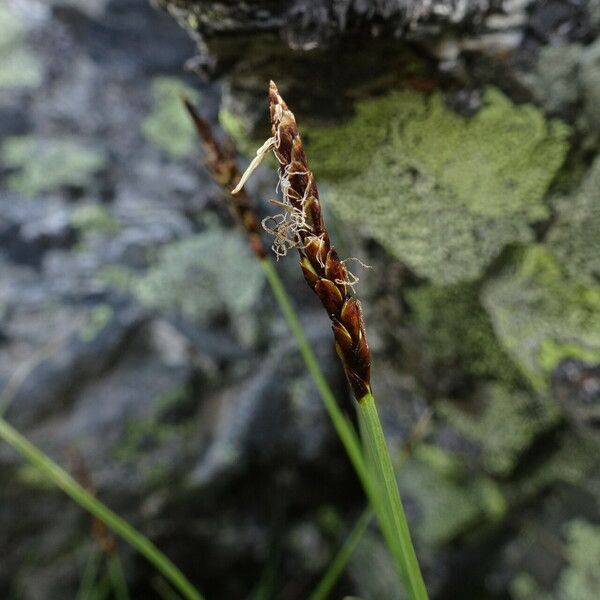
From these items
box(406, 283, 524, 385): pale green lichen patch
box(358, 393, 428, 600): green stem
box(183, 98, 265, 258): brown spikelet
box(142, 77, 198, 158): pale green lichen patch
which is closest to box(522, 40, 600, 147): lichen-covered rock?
box(406, 283, 524, 385): pale green lichen patch

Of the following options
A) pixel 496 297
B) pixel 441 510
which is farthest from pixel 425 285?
pixel 441 510

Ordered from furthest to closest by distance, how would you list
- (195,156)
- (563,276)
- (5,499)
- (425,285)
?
(195,156)
(5,499)
(425,285)
(563,276)

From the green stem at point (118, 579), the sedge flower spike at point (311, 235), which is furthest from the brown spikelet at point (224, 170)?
the green stem at point (118, 579)

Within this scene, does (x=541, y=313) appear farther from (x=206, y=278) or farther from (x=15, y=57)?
(x=15, y=57)

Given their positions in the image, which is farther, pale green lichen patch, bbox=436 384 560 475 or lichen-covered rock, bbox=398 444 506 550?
lichen-covered rock, bbox=398 444 506 550

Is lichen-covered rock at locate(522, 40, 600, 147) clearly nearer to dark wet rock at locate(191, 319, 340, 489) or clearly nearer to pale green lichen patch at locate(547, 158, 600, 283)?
pale green lichen patch at locate(547, 158, 600, 283)

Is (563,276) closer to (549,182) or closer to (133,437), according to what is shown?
(549,182)

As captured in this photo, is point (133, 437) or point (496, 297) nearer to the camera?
point (496, 297)
